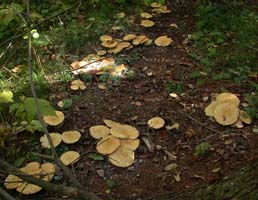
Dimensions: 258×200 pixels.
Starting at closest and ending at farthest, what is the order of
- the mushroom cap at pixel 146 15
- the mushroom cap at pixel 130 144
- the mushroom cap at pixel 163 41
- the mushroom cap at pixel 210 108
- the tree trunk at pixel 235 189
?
the tree trunk at pixel 235 189
the mushroom cap at pixel 130 144
the mushroom cap at pixel 210 108
the mushroom cap at pixel 163 41
the mushroom cap at pixel 146 15

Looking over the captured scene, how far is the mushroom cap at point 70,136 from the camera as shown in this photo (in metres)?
3.92

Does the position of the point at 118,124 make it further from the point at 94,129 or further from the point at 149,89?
the point at 149,89

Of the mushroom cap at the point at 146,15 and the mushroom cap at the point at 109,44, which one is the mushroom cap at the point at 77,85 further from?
the mushroom cap at the point at 146,15

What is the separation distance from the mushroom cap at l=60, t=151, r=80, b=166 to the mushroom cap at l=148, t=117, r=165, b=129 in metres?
0.80

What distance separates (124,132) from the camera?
388 centimetres

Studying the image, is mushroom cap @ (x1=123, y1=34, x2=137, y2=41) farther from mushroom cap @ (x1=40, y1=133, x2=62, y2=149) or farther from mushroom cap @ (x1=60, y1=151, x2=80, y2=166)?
mushroom cap @ (x1=60, y1=151, x2=80, y2=166)

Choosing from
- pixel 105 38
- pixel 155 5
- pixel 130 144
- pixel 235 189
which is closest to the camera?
pixel 235 189

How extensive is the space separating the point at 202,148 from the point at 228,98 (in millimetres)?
633

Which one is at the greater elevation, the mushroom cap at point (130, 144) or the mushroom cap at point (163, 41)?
the mushroom cap at point (163, 41)

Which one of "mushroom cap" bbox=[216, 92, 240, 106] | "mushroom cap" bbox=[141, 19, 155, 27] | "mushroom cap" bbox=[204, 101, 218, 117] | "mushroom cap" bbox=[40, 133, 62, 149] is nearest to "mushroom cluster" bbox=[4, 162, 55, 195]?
"mushroom cap" bbox=[40, 133, 62, 149]

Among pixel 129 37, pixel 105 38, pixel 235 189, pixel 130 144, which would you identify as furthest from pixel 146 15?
pixel 235 189

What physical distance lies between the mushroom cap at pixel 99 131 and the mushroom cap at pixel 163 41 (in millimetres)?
1610

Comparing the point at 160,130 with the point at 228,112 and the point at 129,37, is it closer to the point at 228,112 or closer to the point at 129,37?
the point at 228,112

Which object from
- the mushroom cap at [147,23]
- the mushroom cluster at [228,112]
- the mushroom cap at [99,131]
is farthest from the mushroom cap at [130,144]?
the mushroom cap at [147,23]
